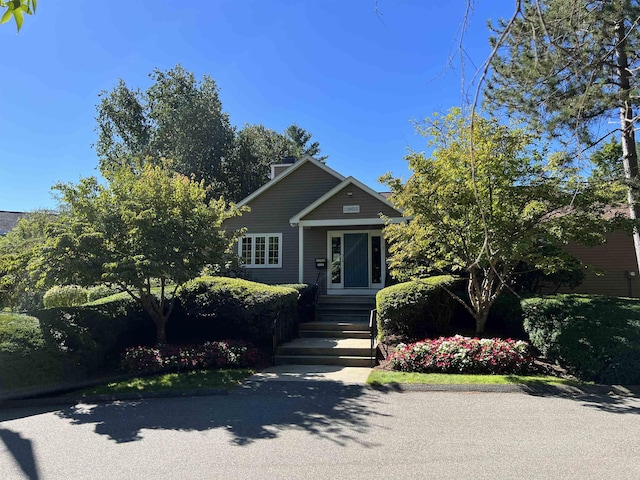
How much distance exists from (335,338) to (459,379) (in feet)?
13.4

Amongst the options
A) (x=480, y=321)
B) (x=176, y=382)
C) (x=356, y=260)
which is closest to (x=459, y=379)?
(x=480, y=321)

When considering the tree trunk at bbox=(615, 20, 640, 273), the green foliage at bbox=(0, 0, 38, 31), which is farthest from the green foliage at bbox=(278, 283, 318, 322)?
the green foliage at bbox=(0, 0, 38, 31)

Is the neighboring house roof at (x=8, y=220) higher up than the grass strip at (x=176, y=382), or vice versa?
the neighboring house roof at (x=8, y=220)

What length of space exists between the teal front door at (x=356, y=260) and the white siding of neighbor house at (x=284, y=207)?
207cm

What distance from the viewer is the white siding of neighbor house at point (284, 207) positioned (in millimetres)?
16172

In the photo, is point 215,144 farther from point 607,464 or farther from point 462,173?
point 607,464

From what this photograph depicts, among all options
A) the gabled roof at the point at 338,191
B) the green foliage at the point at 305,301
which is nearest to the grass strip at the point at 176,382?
the green foliage at the point at 305,301

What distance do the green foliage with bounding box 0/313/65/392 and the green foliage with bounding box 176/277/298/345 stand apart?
10.1 feet

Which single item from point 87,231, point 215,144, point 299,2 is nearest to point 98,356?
point 87,231

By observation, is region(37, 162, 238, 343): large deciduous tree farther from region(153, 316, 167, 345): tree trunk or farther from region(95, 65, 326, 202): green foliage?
region(95, 65, 326, 202): green foliage

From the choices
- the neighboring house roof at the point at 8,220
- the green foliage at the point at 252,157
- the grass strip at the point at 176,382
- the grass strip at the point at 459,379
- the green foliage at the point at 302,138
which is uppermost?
the green foliage at the point at 302,138

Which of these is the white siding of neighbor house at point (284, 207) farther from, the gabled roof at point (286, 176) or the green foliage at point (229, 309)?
the green foliage at point (229, 309)

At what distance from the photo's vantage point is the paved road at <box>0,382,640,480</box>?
4.12 m

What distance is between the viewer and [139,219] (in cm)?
809
